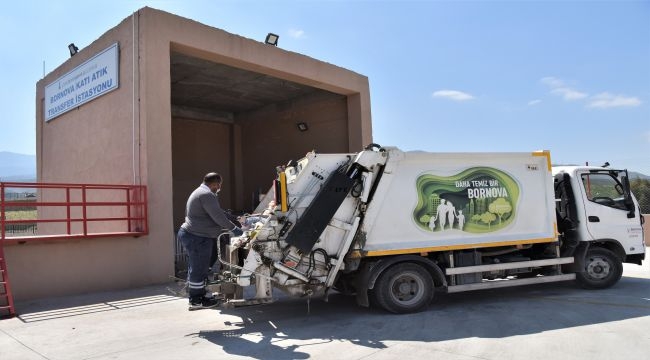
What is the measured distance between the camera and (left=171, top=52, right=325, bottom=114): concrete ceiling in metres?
14.8

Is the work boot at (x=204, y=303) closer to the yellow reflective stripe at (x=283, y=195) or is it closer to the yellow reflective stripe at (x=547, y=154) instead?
the yellow reflective stripe at (x=283, y=195)

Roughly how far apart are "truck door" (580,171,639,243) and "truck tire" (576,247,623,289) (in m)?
0.29

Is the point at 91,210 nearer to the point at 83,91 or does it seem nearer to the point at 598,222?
the point at 83,91

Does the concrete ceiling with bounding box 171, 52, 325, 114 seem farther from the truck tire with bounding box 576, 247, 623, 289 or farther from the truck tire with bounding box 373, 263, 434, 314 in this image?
the truck tire with bounding box 576, 247, 623, 289

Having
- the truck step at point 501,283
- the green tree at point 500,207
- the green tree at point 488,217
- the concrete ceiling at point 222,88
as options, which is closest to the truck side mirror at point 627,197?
the truck step at point 501,283

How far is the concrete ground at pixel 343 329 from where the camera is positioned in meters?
5.23

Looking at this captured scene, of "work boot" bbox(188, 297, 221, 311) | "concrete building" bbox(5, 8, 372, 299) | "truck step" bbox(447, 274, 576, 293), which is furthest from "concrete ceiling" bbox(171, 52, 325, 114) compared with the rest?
"truck step" bbox(447, 274, 576, 293)

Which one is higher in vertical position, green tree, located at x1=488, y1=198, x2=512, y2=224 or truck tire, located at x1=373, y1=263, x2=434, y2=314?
green tree, located at x1=488, y1=198, x2=512, y2=224

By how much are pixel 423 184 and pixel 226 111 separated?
1554 centimetres

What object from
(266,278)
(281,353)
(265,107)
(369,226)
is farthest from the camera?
(265,107)

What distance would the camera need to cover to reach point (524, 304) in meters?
7.43

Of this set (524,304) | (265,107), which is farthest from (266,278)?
(265,107)

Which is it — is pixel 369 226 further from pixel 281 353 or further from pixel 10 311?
pixel 10 311

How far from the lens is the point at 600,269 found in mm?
8445
